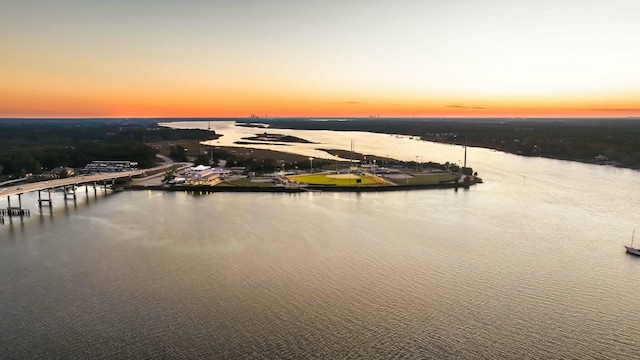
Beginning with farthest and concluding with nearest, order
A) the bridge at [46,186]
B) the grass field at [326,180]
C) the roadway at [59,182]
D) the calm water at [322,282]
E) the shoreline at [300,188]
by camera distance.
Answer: the grass field at [326,180], the shoreline at [300,188], the roadway at [59,182], the bridge at [46,186], the calm water at [322,282]

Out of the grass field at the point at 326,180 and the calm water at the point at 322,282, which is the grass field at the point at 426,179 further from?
the calm water at the point at 322,282

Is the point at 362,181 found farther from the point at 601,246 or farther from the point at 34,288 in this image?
the point at 34,288

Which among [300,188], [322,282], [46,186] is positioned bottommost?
[322,282]

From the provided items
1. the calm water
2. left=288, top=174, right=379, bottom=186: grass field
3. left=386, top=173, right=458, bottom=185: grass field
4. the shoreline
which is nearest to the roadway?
the calm water

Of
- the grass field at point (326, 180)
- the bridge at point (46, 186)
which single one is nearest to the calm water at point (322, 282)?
the bridge at point (46, 186)

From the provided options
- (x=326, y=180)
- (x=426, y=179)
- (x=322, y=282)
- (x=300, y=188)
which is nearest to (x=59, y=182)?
(x=300, y=188)

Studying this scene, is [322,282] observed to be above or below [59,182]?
below

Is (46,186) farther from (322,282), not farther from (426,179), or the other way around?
(426,179)
